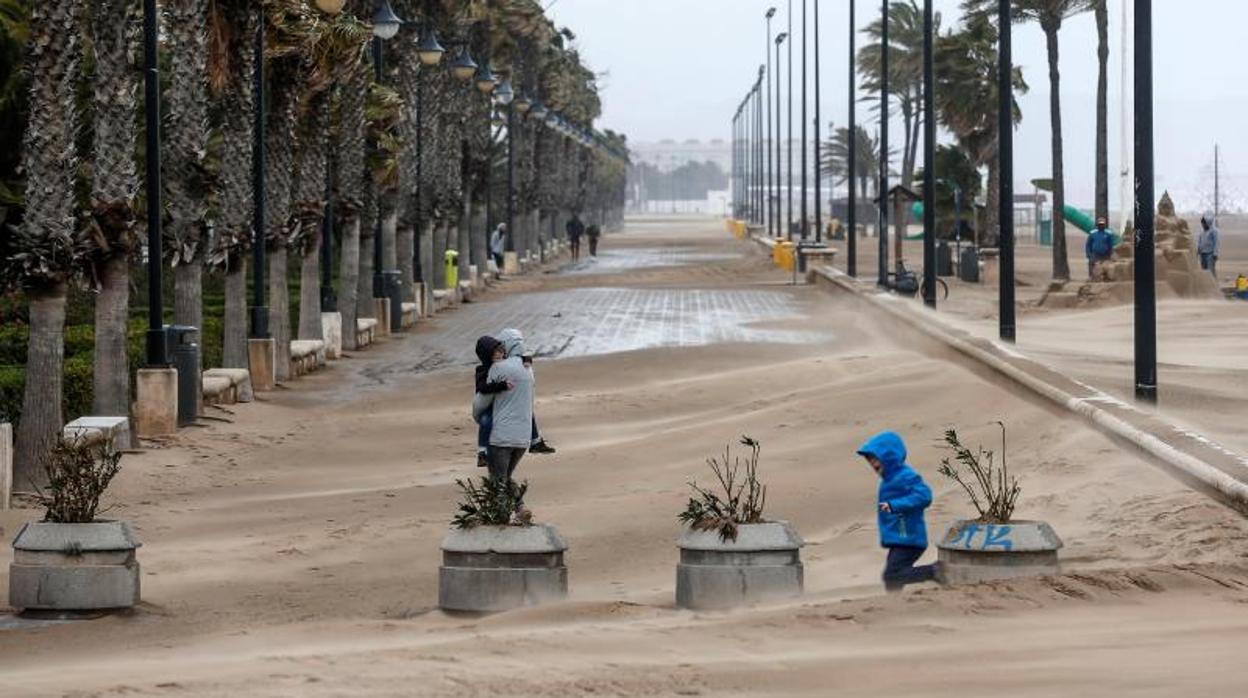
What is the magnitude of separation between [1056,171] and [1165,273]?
66.7ft

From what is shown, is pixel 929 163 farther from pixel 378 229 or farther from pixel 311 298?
pixel 311 298

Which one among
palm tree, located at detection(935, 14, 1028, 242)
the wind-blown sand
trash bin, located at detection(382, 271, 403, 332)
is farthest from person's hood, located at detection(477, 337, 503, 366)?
palm tree, located at detection(935, 14, 1028, 242)

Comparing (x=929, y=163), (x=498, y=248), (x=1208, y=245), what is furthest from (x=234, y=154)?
(x=498, y=248)

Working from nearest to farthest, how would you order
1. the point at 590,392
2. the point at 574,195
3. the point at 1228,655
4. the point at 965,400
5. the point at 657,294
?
the point at 1228,655
the point at 965,400
the point at 590,392
the point at 657,294
the point at 574,195

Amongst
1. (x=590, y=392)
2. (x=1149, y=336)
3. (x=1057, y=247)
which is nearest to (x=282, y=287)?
(x=590, y=392)

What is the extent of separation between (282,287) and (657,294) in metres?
24.8

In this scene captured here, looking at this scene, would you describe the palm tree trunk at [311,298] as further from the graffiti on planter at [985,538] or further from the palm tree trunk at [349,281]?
the graffiti on planter at [985,538]

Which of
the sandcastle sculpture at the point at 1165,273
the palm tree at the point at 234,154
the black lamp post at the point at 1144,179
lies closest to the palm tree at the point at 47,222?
the palm tree at the point at 234,154

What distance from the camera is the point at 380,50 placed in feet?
149

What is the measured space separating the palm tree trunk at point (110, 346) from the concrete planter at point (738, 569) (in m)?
12.1

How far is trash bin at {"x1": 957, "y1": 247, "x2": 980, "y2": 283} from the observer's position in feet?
227

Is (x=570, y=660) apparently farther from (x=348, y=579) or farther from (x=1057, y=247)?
(x=1057, y=247)

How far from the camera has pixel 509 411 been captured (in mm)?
19016

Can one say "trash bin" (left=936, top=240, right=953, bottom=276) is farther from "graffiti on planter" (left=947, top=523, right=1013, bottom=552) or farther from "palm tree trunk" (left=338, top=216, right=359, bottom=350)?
"graffiti on planter" (left=947, top=523, right=1013, bottom=552)
